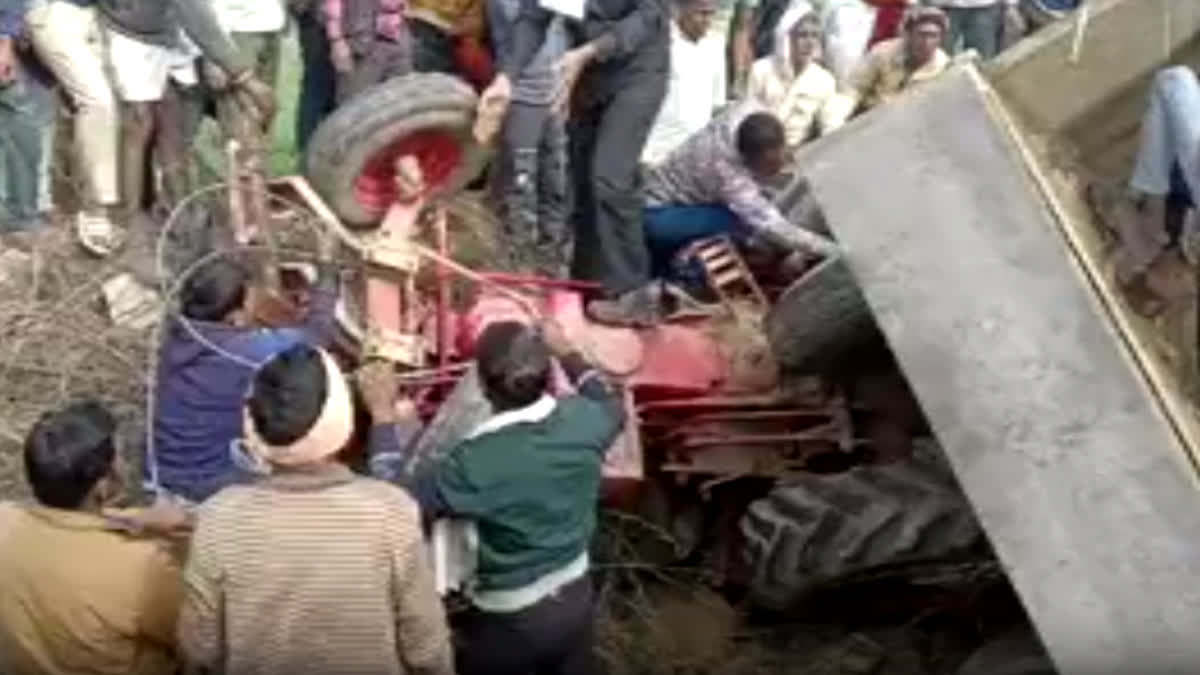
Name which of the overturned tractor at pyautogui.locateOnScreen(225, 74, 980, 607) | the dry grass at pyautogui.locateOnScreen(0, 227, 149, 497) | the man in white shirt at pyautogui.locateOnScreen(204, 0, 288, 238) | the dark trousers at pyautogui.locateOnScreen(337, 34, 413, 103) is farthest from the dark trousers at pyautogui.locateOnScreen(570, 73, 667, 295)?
the dry grass at pyautogui.locateOnScreen(0, 227, 149, 497)

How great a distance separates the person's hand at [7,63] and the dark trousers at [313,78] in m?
1.16

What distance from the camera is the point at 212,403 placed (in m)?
6.90

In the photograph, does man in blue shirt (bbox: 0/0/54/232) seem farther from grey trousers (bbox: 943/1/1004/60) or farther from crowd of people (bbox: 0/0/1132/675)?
grey trousers (bbox: 943/1/1004/60)

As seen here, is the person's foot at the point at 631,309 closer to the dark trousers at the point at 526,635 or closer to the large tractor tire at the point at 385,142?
the large tractor tire at the point at 385,142

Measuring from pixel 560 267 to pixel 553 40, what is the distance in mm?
836

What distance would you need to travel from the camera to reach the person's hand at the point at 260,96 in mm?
8844

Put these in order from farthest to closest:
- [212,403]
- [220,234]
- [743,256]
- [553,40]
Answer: [553,40] < [743,256] < [220,234] < [212,403]

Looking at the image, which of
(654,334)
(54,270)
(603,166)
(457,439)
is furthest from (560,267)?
(457,439)

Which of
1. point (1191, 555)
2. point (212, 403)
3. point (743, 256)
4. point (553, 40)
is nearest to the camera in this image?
point (1191, 555)

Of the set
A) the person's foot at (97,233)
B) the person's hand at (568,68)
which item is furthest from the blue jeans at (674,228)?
the person's foot at (97,233)

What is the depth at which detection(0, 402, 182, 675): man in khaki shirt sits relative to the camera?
5.41m

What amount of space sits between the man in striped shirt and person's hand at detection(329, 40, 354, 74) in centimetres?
389

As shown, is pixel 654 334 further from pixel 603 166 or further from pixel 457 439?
pixel 457 439

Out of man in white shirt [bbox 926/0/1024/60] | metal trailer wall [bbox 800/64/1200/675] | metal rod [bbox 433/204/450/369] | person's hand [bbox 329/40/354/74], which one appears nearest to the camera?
metal trailer wall [bbox 800/64/1200/675]
